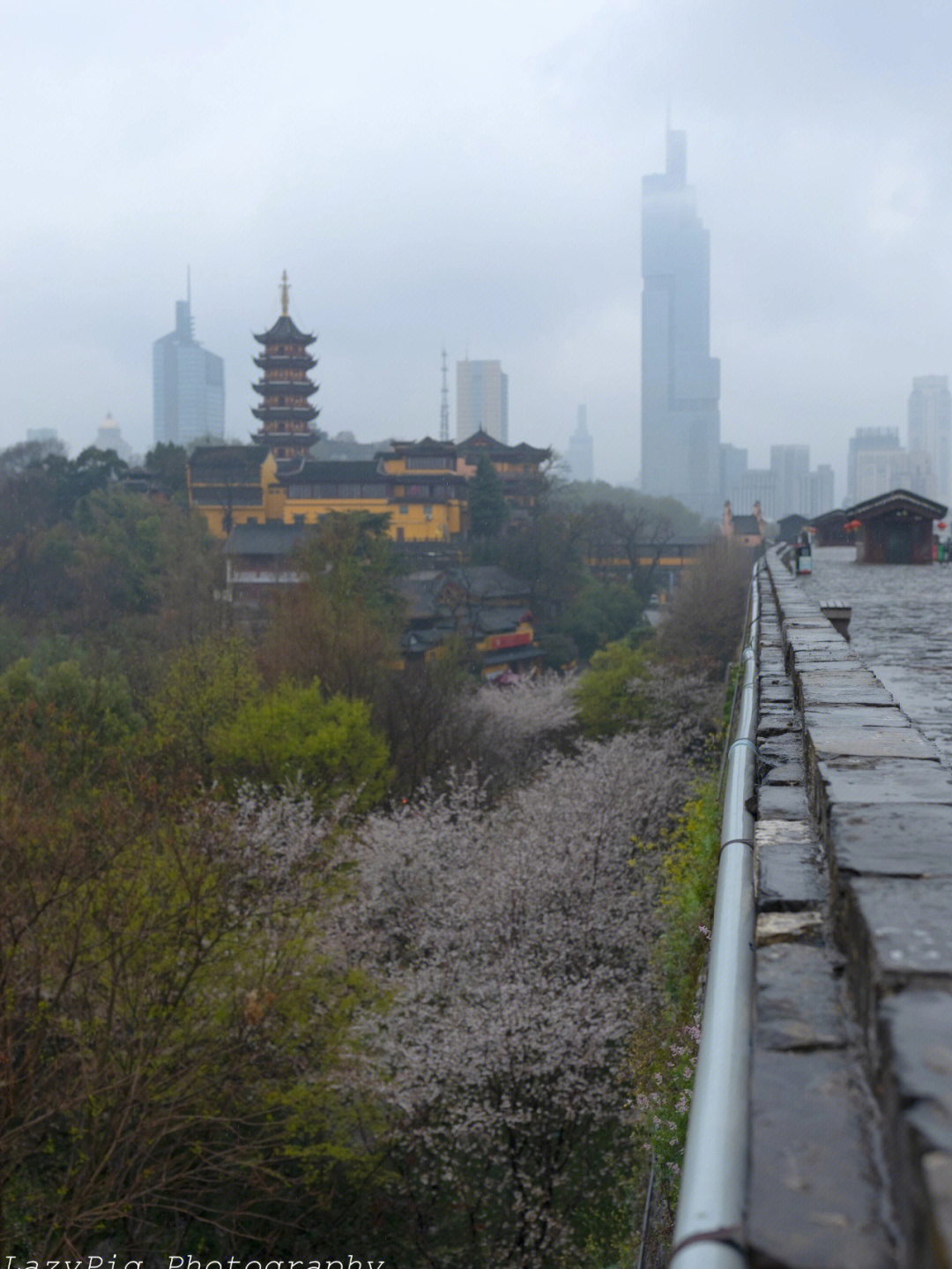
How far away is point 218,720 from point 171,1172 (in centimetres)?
1349

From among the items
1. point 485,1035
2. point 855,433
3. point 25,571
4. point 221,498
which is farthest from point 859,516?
point 855,433

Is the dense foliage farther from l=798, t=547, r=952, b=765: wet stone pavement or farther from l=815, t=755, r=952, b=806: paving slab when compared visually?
l=815, t=755, r=952, b=806: paving slab

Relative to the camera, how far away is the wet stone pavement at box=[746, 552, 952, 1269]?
1.24m

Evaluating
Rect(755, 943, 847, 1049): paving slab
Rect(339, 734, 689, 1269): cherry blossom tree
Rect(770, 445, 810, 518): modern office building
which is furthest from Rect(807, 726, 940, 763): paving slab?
Rect(770, 445, 810, 518): modern office building

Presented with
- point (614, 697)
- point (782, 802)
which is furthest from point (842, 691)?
point (614, 697)

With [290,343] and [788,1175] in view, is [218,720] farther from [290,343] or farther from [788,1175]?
[290,343]

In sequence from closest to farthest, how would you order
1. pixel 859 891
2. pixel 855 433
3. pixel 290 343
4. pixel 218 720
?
pixel 859 891, pixel 218 720, pixel 290 343, pixel 855 433

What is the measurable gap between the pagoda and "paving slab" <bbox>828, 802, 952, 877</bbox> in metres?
59.5

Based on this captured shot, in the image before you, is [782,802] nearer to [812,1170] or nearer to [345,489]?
[812,1170]

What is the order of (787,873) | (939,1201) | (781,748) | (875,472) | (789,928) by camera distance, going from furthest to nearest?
(875,472)
(781,748)
(787,873)
(789,928)
(939,1201)

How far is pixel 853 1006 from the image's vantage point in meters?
1.76

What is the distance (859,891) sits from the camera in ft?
6.23

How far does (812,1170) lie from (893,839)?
3.18 ft

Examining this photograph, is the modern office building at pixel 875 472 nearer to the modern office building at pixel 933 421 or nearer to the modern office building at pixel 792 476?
the modern office building at pixel 933 421
